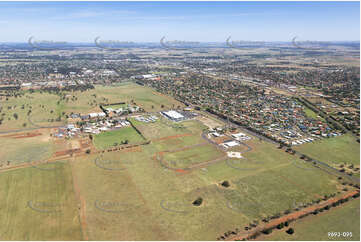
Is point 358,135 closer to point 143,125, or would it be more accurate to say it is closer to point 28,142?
point 143,125

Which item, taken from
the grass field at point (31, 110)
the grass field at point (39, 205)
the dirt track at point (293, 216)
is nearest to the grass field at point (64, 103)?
the grass field at point (31, 110)

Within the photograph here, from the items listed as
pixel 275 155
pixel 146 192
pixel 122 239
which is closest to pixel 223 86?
pixel 275 155

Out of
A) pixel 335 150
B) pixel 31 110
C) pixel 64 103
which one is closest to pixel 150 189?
pixel 335 150

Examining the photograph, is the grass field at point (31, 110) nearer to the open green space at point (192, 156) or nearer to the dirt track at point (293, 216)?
the open green space at point (192, 156)

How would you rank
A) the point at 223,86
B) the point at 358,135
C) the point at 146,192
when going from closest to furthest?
the point at 146,192, the point at 358,135, the point at 223,86

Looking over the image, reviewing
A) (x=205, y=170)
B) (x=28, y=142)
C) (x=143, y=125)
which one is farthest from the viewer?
(x=143, y=125)

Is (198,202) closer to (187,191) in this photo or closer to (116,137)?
(187,191)
